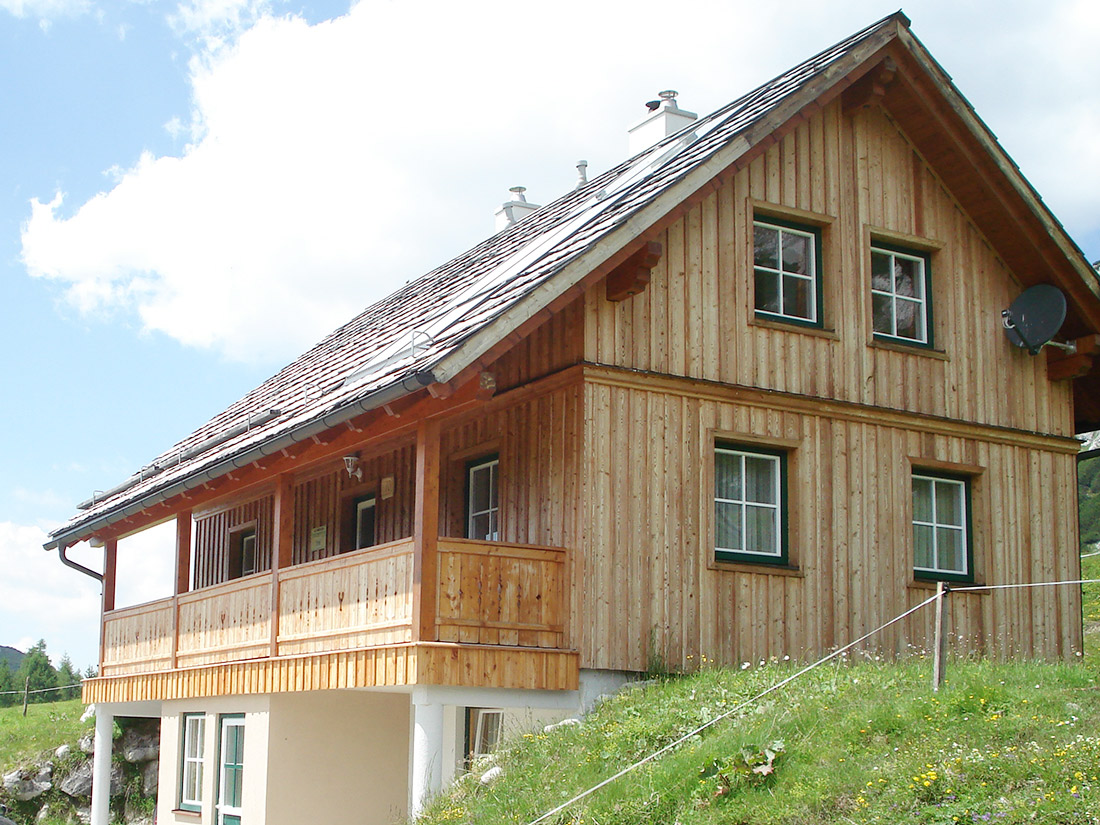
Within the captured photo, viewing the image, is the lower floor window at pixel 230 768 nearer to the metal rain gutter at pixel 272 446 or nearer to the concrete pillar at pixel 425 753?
the metal rain gutter at pixel 272 446

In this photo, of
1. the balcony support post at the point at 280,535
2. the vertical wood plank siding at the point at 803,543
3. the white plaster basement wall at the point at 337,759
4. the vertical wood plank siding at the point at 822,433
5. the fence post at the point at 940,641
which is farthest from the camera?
the white plaster basement wall at the point at 337,759

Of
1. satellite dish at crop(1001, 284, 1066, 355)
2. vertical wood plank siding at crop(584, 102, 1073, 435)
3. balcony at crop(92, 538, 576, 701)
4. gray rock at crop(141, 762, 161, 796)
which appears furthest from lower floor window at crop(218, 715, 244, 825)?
gray rock at crop(141, 762, 161, 796)

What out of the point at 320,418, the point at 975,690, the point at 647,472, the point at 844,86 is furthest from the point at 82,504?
the point at 975,690

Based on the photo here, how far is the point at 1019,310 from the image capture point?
59.5 feet

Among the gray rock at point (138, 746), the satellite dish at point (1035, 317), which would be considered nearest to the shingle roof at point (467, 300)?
the satellite dish at point (1035, 317)

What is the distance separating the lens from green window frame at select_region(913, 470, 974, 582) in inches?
676

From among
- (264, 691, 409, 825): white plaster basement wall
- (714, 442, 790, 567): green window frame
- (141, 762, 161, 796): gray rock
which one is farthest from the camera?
(141, 762, 161, 796): gray rock

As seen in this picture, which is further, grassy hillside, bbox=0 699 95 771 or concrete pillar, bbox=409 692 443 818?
grassy hillside, bbox=0 699 95 771

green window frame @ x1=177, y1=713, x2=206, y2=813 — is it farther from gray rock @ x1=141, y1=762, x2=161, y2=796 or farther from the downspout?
gray rock @ x1=141, y1=762, x2=161, y2=796

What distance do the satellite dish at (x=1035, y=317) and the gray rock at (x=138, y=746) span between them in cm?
1920

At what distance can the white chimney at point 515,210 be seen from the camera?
2489 cm

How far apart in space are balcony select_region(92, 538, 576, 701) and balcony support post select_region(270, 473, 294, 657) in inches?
1.3

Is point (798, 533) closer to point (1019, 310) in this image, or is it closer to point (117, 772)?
point (1019, 310)

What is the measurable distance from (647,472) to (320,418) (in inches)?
132
